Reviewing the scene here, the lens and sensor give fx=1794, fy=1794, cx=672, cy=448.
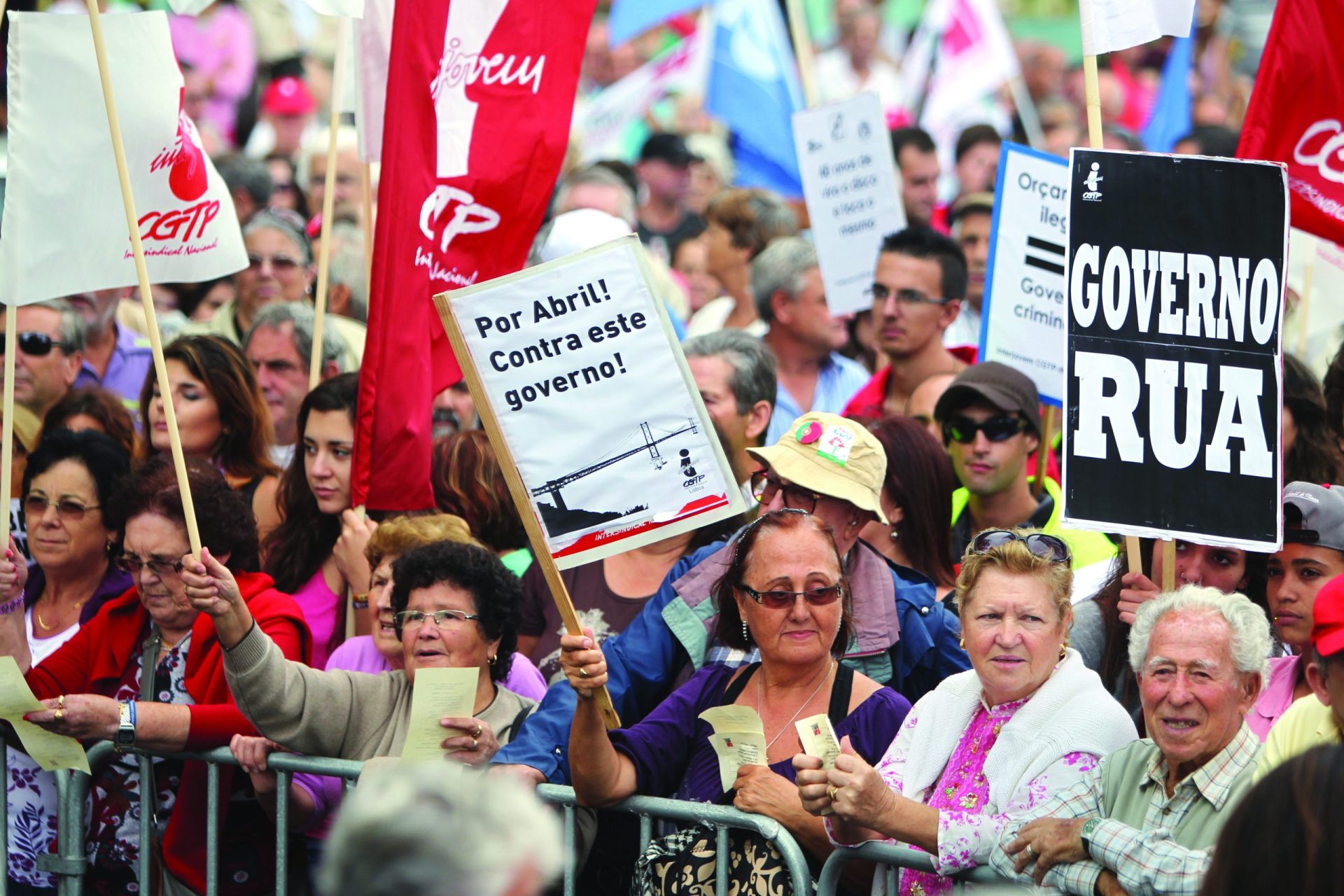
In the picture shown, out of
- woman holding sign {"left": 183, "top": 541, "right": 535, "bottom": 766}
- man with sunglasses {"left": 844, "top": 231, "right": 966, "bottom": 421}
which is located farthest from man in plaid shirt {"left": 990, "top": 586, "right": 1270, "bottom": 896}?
man with sunglasses {"left": 844, "top": 231, "right": 966, "bottom": 421}

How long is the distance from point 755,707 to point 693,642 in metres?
0.39

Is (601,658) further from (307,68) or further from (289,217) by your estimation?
(307,68)

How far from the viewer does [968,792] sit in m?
4.15

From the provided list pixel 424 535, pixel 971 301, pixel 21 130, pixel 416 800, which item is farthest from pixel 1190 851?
pixel 971 301

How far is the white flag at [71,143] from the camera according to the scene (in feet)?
19.2

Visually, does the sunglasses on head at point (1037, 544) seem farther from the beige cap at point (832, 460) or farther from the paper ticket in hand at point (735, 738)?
the beige cap at point (832, 460)

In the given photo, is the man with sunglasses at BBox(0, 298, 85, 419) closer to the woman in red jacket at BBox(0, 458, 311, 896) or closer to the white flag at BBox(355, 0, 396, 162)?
the white flag at BBox(355, 0, 396, 162)

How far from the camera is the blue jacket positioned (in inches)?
196

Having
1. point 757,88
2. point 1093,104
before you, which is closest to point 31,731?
point 1093,104

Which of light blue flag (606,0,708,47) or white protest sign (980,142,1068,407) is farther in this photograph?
light blue flag (606,0,708,47)

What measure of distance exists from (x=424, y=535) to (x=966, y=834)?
2.29 meters

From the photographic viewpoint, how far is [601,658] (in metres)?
4.38

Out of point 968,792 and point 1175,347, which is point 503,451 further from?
point 1175,347

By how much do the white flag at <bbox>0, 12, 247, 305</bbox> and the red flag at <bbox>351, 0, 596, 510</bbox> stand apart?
2.96ft
